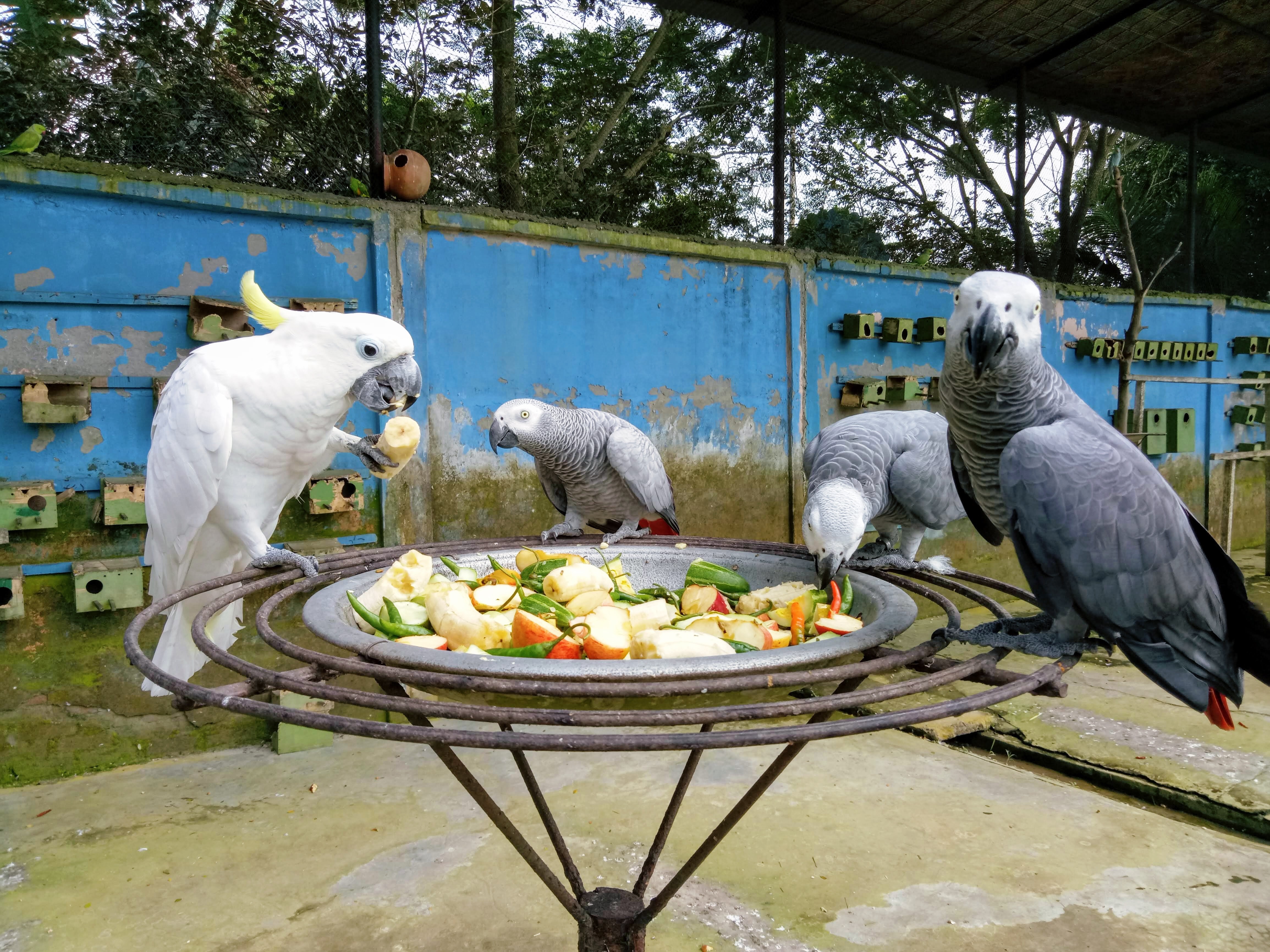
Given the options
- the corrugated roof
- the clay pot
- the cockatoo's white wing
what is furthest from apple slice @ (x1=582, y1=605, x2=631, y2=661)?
the corrugated roof

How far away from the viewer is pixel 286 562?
80.0 inches

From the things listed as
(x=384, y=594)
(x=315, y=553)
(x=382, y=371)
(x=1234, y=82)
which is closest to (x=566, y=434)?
(x=382, y=371)

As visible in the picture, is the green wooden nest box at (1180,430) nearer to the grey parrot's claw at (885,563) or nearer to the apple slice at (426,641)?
the grey parrot's claw at (885,563)

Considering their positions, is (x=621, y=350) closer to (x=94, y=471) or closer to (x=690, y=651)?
(x=94, y=471)

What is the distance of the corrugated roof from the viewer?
4977mm

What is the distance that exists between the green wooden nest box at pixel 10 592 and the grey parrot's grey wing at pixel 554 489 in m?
2.00

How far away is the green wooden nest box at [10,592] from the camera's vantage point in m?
2.98

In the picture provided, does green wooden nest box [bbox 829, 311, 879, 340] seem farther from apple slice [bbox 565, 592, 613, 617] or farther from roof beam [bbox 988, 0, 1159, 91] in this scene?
apple slice [bbox 565, 592, 613, 617]

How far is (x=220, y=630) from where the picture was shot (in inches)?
104

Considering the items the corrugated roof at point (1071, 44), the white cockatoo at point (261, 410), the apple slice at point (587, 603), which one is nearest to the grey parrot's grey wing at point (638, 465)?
the white cockatoo at point (261, 410)

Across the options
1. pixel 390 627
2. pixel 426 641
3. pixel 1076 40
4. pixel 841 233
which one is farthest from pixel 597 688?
pixel 841 233

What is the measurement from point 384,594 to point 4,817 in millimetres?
2534

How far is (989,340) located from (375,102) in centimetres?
332

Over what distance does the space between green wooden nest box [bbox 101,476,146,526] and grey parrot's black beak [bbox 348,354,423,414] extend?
5.00 ft
